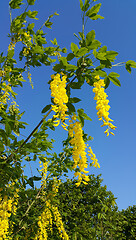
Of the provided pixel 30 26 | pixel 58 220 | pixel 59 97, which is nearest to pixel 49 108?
pixel 59 97

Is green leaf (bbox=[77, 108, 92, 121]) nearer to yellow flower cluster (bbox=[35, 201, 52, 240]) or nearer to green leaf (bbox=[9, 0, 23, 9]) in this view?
green leaf (bbox=[9, 0, 23, 9])

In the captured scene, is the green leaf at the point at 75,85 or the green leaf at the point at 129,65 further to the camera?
the green leaf at the point at 129,65

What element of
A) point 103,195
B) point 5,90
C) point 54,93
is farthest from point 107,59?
point 103,195

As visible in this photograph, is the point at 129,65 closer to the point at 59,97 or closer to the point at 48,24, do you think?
the point at 59,97

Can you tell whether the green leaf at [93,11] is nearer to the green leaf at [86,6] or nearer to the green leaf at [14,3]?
the green leaf at [86,6]

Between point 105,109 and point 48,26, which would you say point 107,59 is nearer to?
point 105,109

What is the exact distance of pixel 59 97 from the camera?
1960mm

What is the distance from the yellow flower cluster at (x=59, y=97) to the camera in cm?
190

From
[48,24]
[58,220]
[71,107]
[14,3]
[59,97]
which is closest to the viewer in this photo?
[59,97]

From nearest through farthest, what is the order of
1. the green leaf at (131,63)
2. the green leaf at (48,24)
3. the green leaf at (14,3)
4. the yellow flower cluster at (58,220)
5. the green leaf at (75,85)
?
the green leaf at (75,85)
the green leaf at (131,63)
the green leaf at (14,3)
the green leaf at (48,24)
the yellow flower cluster at (58,220)

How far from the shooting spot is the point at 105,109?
215 centimetres

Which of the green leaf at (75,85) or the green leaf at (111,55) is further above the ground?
the green leaf at (111,55)

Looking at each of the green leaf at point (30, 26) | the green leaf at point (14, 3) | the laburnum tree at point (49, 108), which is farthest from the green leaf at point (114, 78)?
the green leaf at point (14, 3)

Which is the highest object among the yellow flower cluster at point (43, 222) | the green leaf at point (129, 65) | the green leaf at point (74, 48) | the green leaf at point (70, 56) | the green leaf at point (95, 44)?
the green leaf at point (129, 65)
